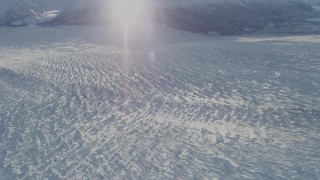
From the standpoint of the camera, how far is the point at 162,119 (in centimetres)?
1041

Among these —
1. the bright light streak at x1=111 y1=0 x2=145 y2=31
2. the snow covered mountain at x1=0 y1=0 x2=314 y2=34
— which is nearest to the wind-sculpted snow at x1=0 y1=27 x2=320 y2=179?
the bright light streak at x1=111 y1=0 x2=145 y2=31

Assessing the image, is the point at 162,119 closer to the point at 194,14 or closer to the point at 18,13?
the point at 194,14

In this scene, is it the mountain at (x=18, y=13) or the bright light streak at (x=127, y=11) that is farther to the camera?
the mountain at (x=18, y=13)

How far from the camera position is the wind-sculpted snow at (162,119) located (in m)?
7.73

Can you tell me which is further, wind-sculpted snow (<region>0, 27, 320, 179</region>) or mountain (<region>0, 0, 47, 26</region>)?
mountain (<region>0, 0, 47, 26</region>)

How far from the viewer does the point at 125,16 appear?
148 feet

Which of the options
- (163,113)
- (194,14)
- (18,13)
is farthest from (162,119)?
(18,13)

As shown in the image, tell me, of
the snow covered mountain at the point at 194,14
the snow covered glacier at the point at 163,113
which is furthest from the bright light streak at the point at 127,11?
the snow covered glacier at the point at 163,113

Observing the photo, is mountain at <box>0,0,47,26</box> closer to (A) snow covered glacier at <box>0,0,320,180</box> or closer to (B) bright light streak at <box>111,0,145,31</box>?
(B) bright light streak at <box>111,0,145,31</box>

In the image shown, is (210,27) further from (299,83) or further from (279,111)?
(279,111)

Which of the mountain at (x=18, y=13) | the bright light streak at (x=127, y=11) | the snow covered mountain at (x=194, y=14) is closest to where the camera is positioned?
the bright light streak at (x=127, y=11)

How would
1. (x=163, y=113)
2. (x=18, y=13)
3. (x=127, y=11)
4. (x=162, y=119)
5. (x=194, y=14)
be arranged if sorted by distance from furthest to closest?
(x=18, y=13) → (x=194, y=14) → (x=127, y=11) → (x=163, y=113) → (x=162, y=119)

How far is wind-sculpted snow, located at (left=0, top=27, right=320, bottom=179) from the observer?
7.73 m

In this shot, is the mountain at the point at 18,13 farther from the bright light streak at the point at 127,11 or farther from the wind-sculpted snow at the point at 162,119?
the wind-sculpted snow at the point at 162,119
